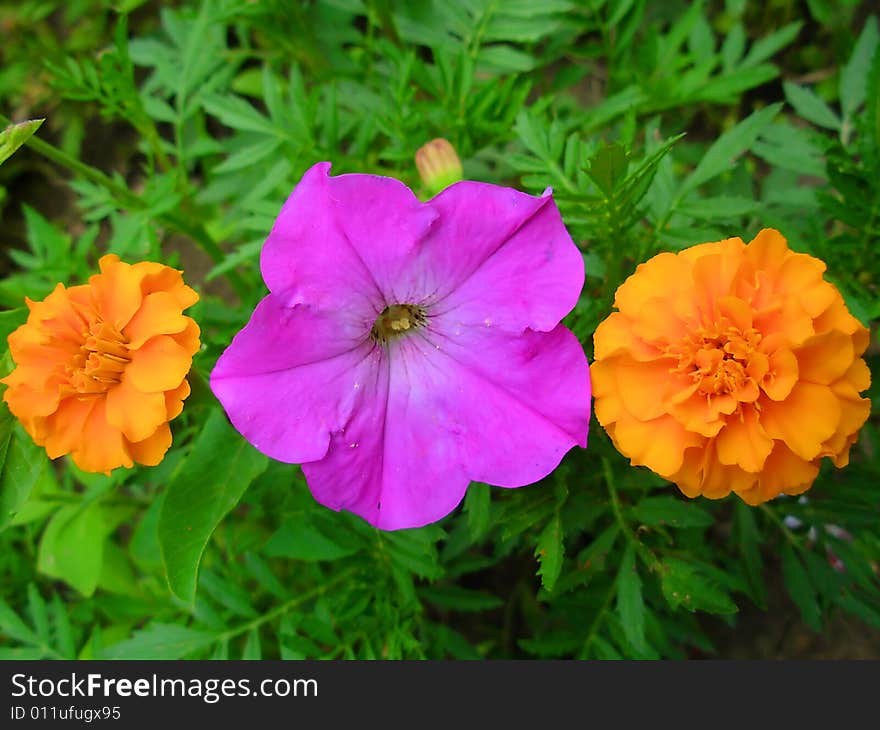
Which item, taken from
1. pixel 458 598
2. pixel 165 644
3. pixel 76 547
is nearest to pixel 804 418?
pixel 458 598

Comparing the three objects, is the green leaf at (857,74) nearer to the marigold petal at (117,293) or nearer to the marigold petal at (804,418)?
the marigold petal at (804,418)

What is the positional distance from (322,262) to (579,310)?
499 mm

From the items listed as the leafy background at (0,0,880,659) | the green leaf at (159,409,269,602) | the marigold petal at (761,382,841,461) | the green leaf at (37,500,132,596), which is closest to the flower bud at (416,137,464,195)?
the leafy background at (0,0,880,659)

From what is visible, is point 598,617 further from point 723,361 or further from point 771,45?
point 771,45

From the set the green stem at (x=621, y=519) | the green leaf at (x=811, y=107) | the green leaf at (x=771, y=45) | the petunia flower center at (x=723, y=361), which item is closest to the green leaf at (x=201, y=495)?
the green stem at (x=621, y=519)

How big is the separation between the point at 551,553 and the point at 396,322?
439 mm

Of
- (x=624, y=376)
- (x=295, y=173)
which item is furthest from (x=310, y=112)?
(x=624, y=376)

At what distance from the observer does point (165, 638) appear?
5.69 feet

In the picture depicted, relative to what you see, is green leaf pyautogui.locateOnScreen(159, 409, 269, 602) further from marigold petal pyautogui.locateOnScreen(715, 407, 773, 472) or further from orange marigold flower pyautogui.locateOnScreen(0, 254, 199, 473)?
marigold petal pyautogui.locateOnScreen(715, 407, 773, 472)

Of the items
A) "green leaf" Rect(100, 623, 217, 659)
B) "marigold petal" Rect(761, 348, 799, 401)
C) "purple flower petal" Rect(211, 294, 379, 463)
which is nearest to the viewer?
"marigold petal" Rect(761, 348, 799, 401)

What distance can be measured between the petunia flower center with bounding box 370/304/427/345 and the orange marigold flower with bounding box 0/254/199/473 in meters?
0.29

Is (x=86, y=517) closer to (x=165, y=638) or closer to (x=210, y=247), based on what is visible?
(x=165, y=638)

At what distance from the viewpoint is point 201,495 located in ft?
4.43

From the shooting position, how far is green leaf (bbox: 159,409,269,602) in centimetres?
127
